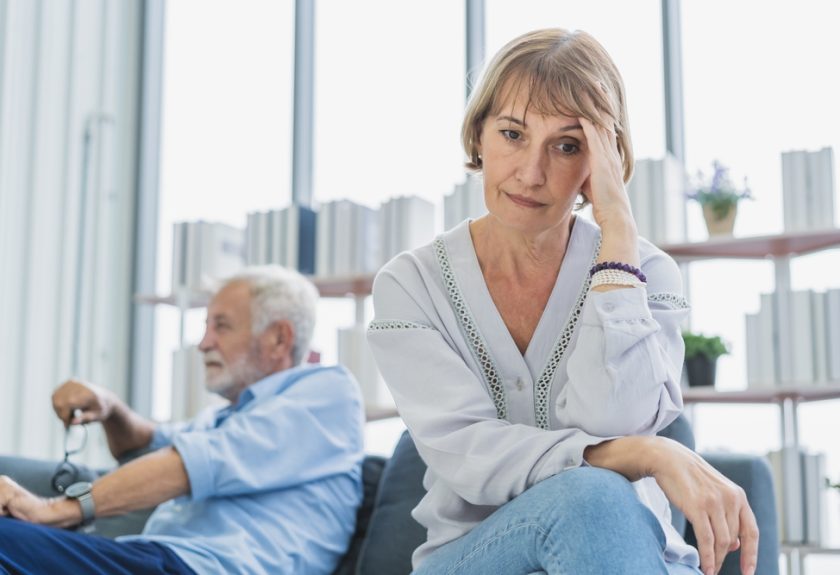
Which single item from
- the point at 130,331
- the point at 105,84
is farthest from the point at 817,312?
the point at 105,84

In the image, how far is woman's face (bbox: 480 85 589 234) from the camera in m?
1.43

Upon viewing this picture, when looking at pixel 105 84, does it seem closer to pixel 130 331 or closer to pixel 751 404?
pixel 130 331

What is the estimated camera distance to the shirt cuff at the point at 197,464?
2.00 metres

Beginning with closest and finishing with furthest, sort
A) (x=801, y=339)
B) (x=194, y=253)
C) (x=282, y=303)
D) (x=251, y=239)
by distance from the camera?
(x=282, y=303) → (x=801, y=339) → (x=251, y=239) → (x=194, y=253)

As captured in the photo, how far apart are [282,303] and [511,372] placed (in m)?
1.11

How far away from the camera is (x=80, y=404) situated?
236 centimetres

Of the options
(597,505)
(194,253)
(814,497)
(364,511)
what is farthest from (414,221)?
(597,505)

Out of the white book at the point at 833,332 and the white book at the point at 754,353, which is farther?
the white book at the point at 754,353

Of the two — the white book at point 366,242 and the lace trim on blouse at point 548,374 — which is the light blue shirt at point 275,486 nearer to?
the lace trim on blouse at point 548,374

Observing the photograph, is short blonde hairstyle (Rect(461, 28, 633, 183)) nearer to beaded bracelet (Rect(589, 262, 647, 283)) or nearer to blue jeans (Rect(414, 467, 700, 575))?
beaded bracelet (Rect(589, 262, 647, 283))

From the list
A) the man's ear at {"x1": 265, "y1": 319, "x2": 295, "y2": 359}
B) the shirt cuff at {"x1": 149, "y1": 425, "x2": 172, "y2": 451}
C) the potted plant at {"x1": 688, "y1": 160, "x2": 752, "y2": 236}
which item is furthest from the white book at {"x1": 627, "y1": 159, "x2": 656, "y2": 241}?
the shirt cuff at {"x1": 149, "y1": 425, "x2": 172, "y2": 451}

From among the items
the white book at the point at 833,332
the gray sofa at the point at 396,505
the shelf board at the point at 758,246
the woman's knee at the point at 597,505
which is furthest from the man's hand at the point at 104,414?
the white book at the point at 833,332

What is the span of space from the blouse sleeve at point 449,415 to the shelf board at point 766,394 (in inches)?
64.9

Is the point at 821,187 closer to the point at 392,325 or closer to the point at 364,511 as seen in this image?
the point at 364,511
